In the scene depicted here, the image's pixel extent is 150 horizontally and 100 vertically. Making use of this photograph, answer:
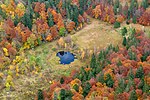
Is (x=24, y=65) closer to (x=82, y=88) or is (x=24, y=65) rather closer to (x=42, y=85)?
(x=42, y=85)

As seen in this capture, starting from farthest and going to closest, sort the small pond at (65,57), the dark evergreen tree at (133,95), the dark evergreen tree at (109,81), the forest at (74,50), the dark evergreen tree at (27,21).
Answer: the dark evergreen tree at (27,21) → the small pond at (65,57) → the dark evergreen tree at (109,81) → the forest at (74,50) → the dark evergreen tree at (133,95)

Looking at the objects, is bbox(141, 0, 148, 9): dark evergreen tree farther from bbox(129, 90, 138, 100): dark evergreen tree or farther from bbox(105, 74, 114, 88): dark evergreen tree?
bbox(129, 90, 138, 100): dark evergreen tree

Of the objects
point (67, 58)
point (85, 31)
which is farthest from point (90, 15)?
point (67, 58)

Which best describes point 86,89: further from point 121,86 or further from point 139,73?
point 139,73

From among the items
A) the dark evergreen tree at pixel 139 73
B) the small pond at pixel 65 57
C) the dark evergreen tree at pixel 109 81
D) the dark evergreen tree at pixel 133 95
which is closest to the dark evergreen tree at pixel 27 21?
the small pond at pixel 65 57

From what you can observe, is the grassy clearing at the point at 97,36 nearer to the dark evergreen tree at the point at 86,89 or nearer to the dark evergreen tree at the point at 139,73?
the dark evergreen tree at the point at 139,73

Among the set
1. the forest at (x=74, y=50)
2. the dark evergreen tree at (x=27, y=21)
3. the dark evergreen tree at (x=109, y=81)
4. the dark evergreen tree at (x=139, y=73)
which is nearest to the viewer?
the forest at (x=74, y=50)
